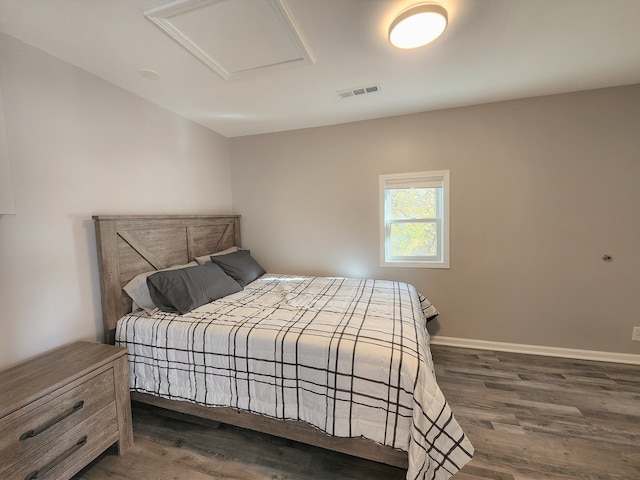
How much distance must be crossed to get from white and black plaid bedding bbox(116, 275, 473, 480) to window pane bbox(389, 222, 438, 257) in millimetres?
1023

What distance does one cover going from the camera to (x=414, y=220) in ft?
9.79

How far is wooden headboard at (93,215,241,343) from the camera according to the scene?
1906mm

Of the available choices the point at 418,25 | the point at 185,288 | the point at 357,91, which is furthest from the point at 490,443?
the point at 357,91

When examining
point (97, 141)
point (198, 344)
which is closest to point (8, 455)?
point (198, 344)

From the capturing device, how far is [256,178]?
3.47 meters

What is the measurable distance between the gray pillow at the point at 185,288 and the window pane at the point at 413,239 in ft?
6.23

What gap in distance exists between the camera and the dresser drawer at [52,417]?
1.13 metres

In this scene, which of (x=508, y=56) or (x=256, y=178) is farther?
(x=256, y=178)

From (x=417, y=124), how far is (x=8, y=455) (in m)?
3.66

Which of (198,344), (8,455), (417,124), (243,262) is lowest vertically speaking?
(8,455)

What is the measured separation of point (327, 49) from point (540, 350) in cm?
335

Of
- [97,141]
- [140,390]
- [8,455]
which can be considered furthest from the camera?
[97,141]

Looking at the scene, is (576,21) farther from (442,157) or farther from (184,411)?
(184,411)

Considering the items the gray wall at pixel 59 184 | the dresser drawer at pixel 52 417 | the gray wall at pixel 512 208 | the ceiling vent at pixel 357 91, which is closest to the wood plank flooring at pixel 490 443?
the dresser drawer at pixel 52 417
